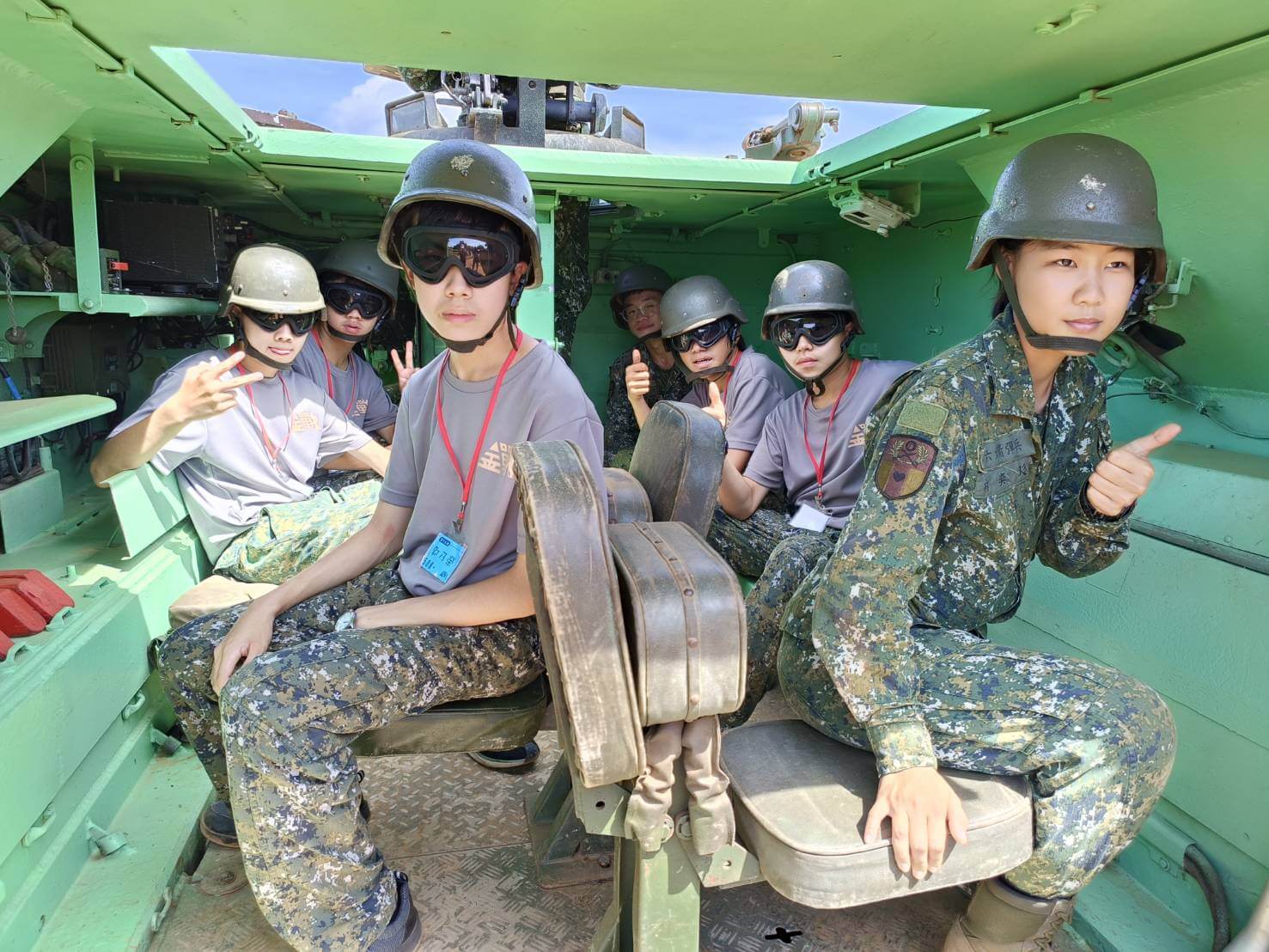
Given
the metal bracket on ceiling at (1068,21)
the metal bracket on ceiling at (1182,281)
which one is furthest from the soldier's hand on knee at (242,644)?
the metal bracket on ceiling at (1182,281)

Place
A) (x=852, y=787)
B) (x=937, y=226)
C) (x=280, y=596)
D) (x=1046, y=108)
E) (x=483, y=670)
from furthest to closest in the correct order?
(x=937, y=226)
(x=1046, y=108)
(x=280, y=596)
(x=483, y=670)
(x=852, y=787)

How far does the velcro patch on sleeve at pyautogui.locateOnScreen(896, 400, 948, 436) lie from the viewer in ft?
5.85

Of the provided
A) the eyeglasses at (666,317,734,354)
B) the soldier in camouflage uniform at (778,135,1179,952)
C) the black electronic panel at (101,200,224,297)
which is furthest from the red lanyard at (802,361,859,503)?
the black electronic panel at (101,200,224,297)

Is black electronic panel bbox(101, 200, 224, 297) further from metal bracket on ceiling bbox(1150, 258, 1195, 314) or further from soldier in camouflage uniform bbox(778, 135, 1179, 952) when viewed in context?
metal bracket on ceiling bbox(1150, 258, 1195, 314)

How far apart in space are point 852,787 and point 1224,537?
4.25ft

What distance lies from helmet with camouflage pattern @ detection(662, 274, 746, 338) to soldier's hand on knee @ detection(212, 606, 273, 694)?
2637 millimetres

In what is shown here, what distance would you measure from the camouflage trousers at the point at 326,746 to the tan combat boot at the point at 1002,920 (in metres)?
1.14

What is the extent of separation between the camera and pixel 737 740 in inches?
73.5

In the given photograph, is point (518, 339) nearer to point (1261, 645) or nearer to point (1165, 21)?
point (1165, 21)

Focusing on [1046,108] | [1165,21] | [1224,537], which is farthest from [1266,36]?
[1224,537]

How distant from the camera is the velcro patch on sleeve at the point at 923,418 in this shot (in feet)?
5.85

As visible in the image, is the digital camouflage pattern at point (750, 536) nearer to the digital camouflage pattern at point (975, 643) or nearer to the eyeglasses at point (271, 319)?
the digital camouflage pattern at point (975, 643)

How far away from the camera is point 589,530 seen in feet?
4.70

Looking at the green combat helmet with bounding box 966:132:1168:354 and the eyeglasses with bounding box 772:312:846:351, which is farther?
the eyeglasses with bounding box 772:312:846:351
